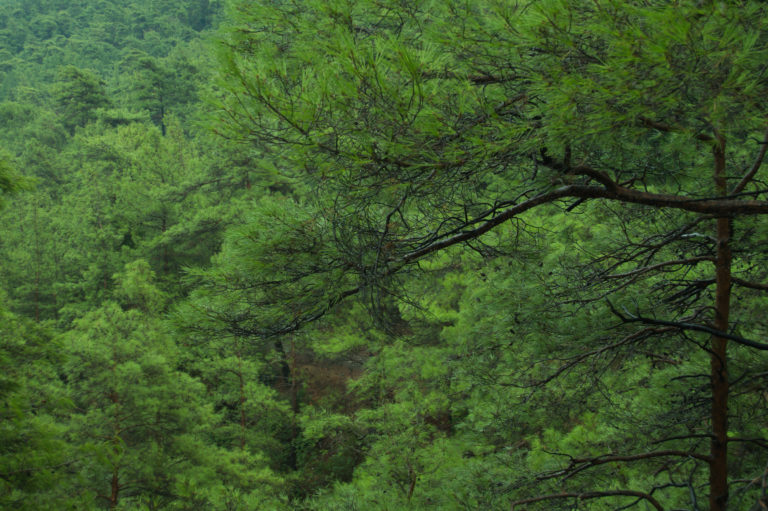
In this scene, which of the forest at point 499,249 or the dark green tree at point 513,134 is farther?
the forest at point 499,249

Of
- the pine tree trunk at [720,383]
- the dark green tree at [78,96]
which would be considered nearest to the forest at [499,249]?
the pine tree trunk at [720,383]

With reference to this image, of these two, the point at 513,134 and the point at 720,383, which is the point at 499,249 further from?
the point at 720,383

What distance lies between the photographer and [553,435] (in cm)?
532

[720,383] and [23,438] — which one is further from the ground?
[720,383]

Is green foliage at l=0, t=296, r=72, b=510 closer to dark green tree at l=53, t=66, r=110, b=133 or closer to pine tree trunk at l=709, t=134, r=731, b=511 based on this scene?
pine tree trunk at l=709, t=134, r=731, b=511

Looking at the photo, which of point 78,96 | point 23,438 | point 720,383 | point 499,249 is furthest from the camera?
point 78,96

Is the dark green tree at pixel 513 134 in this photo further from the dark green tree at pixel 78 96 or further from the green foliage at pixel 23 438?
the dark green tree at pixel 78 96

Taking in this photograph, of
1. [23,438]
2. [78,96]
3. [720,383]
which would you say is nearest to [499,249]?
[720,383]

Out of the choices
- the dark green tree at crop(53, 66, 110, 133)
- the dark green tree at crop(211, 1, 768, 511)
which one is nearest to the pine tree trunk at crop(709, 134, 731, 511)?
the dark green tree at crop(211, 1, 768, 511)

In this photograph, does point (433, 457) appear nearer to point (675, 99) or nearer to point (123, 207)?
point (675, 99)

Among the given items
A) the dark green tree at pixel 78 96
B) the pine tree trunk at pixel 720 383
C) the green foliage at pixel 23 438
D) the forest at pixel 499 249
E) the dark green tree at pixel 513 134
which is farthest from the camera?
the dark green tree at pixel 78 96

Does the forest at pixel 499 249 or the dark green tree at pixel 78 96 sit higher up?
the dark green tree at pixel 78 96

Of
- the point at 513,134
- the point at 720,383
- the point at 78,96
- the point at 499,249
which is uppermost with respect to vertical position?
the point at 78,96

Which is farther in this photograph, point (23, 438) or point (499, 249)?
point (23, 438)
